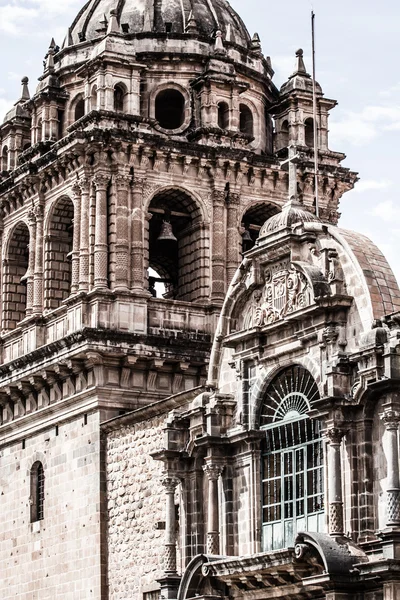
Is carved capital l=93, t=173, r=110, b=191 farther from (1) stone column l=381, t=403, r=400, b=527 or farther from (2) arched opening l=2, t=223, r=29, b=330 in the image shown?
(1) stone column l=381, t=403, r=400, b=527

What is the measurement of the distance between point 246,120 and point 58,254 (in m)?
6.59

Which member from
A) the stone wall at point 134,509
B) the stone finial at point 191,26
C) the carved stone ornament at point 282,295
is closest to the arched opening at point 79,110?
the stone finial at point 191,26

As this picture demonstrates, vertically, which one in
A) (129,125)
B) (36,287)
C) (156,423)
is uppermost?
(129,125)

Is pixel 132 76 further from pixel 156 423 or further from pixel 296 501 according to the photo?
pixel 296 501

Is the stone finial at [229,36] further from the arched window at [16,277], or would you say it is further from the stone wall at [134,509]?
the stone wall at [134,509]

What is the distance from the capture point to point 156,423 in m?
36.2

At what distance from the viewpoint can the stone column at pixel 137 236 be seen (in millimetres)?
40031

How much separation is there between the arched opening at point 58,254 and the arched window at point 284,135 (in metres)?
6.32

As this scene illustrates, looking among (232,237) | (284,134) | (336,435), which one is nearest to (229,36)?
(284,134)

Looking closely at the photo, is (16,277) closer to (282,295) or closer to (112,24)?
(112,24)

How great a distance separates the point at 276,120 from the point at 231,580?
17617 millimetres

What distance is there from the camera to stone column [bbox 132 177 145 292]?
40.0 metres

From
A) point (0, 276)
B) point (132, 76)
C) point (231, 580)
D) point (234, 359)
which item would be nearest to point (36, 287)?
point (0, 276)

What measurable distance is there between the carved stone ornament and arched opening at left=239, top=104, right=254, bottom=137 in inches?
515
